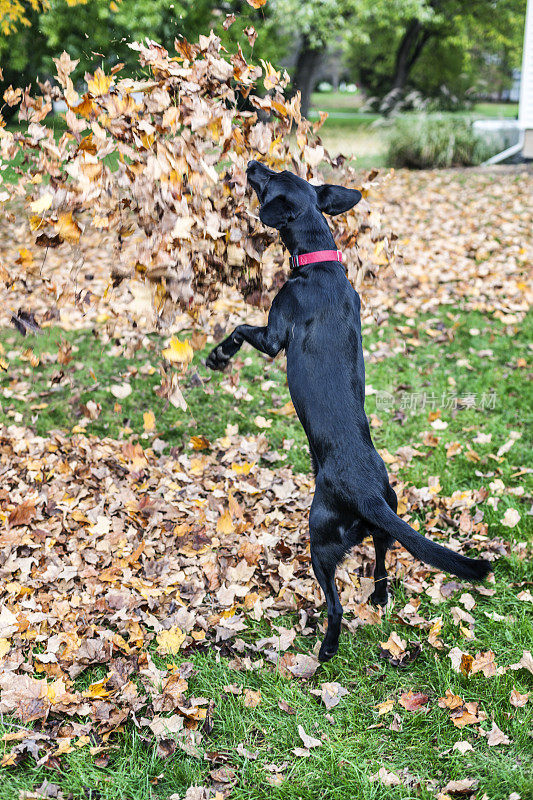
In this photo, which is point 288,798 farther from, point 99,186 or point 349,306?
point 99,186

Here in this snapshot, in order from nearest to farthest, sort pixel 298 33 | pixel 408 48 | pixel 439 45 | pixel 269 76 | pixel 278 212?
pixel 278 212, pixel 269 76, pixel 298 33, pixel 408 48, pixel 439 45

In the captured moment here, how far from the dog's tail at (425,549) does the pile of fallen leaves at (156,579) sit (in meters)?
0.74

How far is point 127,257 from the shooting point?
3350 mm

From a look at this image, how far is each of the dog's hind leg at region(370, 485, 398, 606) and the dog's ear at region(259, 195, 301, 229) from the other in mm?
1380

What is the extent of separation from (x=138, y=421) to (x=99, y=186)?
2.41 meters

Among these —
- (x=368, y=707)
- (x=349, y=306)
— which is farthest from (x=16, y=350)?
(x=368, y=707)

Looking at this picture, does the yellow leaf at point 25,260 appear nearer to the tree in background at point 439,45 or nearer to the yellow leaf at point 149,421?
the yellow leaf at point 149,421

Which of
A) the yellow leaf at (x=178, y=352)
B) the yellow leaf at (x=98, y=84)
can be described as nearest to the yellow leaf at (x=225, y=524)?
the yellow leaf at (x=178, y=352)

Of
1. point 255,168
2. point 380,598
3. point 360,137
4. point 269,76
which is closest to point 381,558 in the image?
point 380,598

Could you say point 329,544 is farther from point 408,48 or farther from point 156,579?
point 408,48

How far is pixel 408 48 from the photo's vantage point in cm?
2789

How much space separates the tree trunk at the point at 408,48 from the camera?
2741 centimetres

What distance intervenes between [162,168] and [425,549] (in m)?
2.16

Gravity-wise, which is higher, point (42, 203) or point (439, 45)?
point (439, 45)
